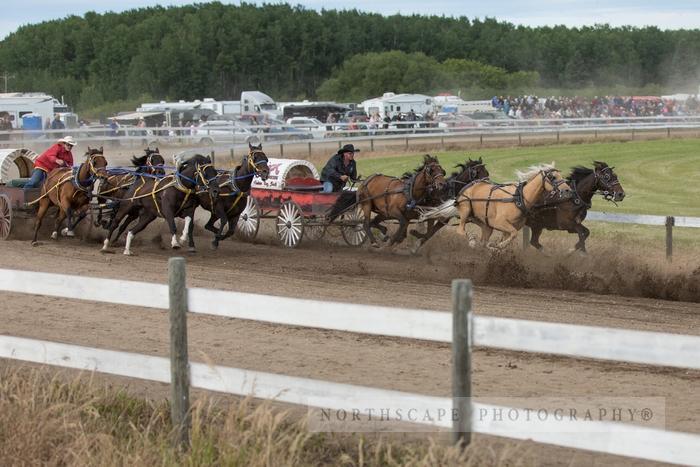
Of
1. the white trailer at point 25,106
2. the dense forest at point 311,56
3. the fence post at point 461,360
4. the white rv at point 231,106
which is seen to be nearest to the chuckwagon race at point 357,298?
the fence post at point 461,360

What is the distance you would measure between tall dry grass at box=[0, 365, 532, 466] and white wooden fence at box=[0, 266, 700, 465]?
157 mm

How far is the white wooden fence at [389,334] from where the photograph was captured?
4352 millimetres

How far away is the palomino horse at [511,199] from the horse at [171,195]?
4.03m

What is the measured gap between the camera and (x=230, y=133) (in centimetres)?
4066

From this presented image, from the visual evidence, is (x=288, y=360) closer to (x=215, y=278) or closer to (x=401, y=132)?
(x=215, y=278)

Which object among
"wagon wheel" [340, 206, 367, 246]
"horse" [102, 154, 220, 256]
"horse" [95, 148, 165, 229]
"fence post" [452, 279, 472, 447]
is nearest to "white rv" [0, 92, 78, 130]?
"horse" [95, 148, 165, 229]

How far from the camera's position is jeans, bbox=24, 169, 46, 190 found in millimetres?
18484

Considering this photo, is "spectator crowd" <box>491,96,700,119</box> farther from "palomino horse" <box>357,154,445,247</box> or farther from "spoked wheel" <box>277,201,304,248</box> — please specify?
"spoked wheel" <box>277,201,304,248</box>

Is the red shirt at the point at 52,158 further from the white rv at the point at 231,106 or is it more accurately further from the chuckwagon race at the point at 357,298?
the white rv at the point at 231,106

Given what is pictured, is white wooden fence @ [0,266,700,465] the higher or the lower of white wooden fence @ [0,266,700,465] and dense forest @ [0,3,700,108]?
the lower

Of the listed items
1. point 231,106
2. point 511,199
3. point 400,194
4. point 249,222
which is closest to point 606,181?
point 511,199

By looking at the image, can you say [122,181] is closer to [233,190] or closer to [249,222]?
[233,190]

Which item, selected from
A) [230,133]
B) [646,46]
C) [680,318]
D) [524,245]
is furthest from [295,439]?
[646,46]

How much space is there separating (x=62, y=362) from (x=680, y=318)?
703cm
